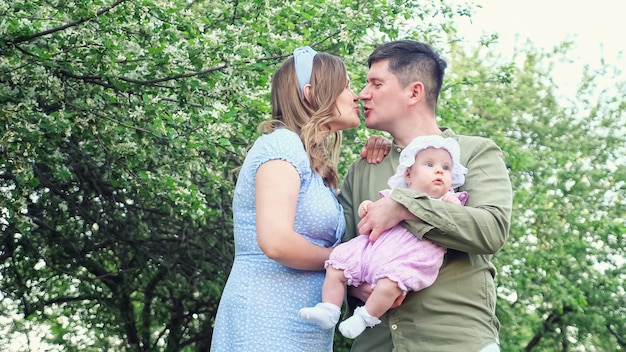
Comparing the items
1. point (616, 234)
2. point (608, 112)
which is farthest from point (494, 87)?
point (616, 234)

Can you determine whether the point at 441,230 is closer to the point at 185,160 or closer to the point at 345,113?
the point at 345,113

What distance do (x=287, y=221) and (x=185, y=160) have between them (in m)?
4.82

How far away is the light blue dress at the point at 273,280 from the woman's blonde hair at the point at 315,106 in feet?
0.30

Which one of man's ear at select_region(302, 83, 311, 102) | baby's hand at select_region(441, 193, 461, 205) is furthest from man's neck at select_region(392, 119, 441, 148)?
baby's hand at select_region(441, 193, 461, 205)

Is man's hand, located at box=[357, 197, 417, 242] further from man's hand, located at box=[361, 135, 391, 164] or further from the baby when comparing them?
man's hand, located at box=[361, 135, 391, 164]

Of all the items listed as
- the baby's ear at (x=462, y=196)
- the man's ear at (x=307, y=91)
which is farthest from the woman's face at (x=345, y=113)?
the baby's ear at (x=462, y=196)

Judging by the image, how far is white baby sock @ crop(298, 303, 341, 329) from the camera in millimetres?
3168

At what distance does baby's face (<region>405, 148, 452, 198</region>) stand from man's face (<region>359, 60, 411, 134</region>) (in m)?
0.45

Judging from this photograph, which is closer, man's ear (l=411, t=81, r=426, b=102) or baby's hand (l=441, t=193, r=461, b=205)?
baby's hand (l=441, t=193, r=461, b=205)

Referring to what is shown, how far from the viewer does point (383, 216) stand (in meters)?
3.17

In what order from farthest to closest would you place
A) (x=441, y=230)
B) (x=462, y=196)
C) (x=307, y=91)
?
1. (x=307, y=91)
2. (x=462, y=196)
3. (x=441, y=230)

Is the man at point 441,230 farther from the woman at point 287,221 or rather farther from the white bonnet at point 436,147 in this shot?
the woman at point 287,221

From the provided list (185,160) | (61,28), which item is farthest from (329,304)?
(185,160)

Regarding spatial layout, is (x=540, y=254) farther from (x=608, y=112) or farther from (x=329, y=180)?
Answer: (x=329, y=180)
